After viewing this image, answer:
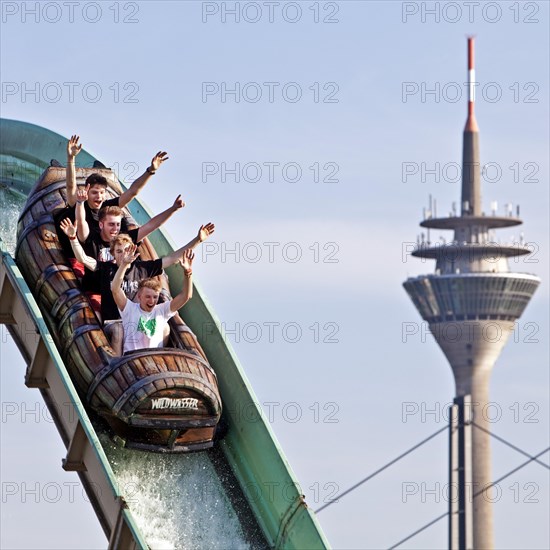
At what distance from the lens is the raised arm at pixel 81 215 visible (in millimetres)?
20578

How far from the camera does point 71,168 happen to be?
2091 cm

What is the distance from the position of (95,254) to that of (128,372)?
220 centimetres

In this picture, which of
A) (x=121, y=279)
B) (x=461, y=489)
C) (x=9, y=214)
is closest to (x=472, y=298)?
(x=461, y=489)

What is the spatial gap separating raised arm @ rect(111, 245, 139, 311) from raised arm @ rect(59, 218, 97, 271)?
0.67m

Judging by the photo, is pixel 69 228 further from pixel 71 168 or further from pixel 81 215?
pixel 71 168

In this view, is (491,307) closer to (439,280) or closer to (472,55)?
(439,280)

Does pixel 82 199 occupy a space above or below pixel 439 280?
above

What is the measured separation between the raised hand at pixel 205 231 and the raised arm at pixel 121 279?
2.41ft

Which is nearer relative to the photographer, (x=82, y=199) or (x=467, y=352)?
(x=82, y=199)

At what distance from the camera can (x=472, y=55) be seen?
163250 mm

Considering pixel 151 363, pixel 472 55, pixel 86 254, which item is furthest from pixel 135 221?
pixel 472 55

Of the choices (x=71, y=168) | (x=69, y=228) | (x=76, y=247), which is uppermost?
(x=71, y=168)

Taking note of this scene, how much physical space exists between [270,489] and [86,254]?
3429mm

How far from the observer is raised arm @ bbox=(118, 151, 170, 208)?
821 inches
